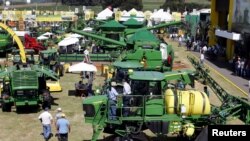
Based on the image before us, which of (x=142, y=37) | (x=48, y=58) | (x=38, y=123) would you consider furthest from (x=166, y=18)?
(x=38, y=123)

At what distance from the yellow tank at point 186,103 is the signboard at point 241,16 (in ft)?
67.7

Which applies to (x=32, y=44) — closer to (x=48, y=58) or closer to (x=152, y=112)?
(x=48, y=58)

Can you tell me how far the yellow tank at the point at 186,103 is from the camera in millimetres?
14609

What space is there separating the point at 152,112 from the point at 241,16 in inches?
931

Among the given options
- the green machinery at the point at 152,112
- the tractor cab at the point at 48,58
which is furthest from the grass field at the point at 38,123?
the tractor cab at the point at 48,58

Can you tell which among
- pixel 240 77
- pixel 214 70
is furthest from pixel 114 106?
pixel 214 70

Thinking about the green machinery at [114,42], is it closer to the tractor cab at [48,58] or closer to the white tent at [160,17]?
the tractor cab at [48,58]

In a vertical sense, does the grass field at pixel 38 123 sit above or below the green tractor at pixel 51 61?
below

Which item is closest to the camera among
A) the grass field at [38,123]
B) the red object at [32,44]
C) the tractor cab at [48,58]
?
the grass field at [38,123]

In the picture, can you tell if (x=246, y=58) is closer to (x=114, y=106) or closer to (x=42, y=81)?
(x=42, y=81)

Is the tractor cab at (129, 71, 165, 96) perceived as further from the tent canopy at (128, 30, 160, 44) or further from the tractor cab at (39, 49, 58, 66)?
the tent canopy at (128, 30, 160, 44)

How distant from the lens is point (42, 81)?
875 inches

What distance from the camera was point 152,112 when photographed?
14602 mm

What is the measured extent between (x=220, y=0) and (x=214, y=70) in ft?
42.6
